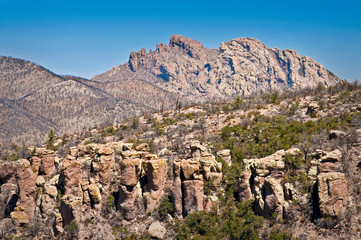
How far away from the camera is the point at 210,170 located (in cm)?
5147

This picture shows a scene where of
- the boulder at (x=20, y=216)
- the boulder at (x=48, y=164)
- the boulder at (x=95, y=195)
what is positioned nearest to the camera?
the boulder at (x=95, y=195)

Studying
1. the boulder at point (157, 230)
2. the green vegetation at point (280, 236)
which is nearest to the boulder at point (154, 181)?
the boulder at point (157, 230)

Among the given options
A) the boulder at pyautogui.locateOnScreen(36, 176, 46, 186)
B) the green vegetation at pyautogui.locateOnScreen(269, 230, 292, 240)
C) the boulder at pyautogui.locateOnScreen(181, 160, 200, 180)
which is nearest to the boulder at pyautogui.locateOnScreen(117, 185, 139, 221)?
the boulder at pyautogui.locateOnScreen(181, 160, 200, 180)

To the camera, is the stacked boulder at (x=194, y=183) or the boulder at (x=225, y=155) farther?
the boulder at (x=225, y=155)

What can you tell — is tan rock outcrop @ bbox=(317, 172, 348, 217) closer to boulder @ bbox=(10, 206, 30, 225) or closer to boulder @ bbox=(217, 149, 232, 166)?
boulder @ bbox=(217, 149, 232, 166)

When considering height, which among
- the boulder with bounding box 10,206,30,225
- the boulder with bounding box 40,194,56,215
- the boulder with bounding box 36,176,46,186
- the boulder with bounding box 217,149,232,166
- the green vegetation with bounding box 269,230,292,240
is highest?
the boulder with bounding box 217,149,232,166

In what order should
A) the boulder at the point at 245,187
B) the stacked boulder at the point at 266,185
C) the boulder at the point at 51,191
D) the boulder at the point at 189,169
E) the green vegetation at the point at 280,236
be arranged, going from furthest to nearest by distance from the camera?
the boulder at the point at 51,191 → the boulder at the point at 189,169 → the boulder at the point at 245,187 → the stacked boulder at the point at 266,185 → the green vegetation at the point at 280,236

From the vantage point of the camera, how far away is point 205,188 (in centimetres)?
5019

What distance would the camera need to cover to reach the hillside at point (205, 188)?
41719mm

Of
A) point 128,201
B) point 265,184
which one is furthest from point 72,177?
point 265,184

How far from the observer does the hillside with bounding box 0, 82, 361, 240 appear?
137 ft

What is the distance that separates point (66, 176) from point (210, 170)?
23.4 m

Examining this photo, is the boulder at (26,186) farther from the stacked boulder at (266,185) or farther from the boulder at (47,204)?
the stacked boulder at (266,185)

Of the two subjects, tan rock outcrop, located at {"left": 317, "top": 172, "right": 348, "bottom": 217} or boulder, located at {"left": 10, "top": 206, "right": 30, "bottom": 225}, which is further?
boulder, located at {"left": 10, "top": 206, "right": 30, "bottom": 225}
